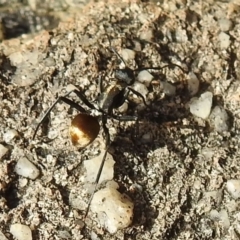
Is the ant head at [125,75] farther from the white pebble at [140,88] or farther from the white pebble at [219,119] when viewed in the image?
the white pebble at [219,119]

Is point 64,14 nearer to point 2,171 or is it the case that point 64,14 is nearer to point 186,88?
point 186,88

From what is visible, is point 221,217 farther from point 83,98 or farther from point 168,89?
point 83,98

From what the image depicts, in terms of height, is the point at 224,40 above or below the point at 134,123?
above

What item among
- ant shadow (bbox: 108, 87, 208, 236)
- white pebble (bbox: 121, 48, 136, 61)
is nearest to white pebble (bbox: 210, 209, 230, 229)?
ant shadow (bbox: 108, 87, 208, 236)

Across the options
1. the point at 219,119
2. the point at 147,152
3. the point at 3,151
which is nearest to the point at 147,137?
A: the point at 147,152

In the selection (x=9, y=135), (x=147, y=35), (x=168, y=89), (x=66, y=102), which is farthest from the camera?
(x=147, y=35)

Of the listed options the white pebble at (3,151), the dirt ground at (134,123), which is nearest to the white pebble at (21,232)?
the dirt ground at (134,123)
